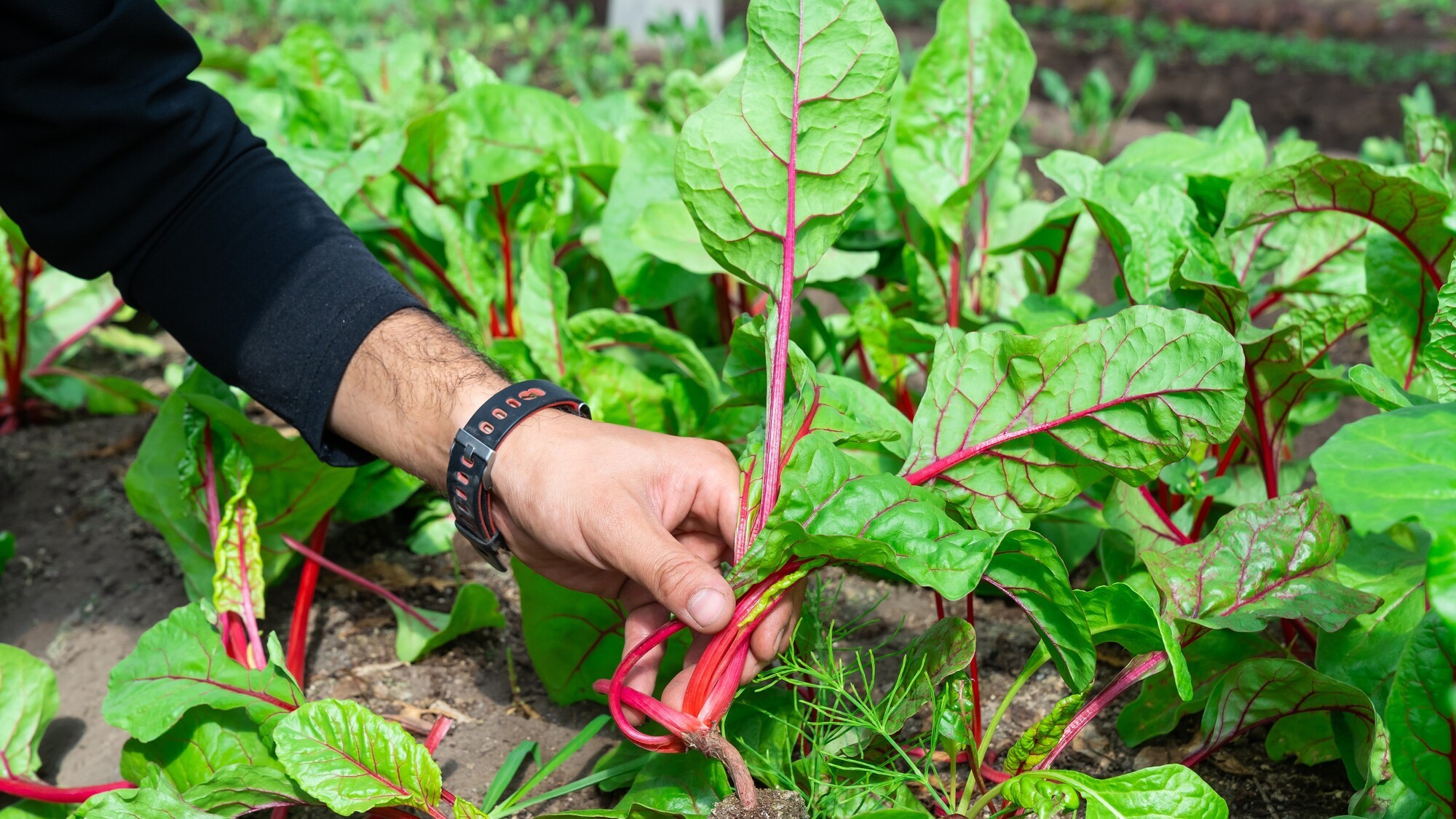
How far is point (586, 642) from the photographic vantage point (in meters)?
1.30

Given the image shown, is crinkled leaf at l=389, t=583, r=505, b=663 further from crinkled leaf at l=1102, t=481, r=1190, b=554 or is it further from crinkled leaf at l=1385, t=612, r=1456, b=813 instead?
crinkled leaf at l=1385, t=612, r=1456, b=813

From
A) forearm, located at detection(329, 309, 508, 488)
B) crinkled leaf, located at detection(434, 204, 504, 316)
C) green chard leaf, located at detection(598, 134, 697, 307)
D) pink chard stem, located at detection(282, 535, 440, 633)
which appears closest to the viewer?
forearm, located at detection(329, 309, 508, 488)

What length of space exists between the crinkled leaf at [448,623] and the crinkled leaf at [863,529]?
1.70 feet

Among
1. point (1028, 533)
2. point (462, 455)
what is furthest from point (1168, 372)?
point (462, 455)

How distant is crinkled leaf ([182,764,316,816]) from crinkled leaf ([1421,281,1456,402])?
3.89 feet

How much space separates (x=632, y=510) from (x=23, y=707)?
87 cm

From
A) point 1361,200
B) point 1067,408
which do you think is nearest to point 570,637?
point 1067,408

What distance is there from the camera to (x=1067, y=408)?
1.05m

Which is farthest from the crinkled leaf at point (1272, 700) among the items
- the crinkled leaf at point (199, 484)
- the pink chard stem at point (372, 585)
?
the crinkled leaf at point (199, 484)

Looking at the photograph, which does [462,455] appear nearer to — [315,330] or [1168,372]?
[315,330]

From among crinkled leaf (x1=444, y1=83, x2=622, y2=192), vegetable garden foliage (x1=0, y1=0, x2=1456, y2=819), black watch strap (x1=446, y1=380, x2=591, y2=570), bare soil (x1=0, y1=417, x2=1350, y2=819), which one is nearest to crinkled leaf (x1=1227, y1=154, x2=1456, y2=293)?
vegetable garden foliage (x1=0, y1=0, x2=1456, y2=819)

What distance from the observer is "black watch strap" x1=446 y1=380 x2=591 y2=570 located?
116 centimetres

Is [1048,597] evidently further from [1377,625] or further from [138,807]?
[138,807]

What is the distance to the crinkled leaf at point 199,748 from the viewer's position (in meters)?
1.18
